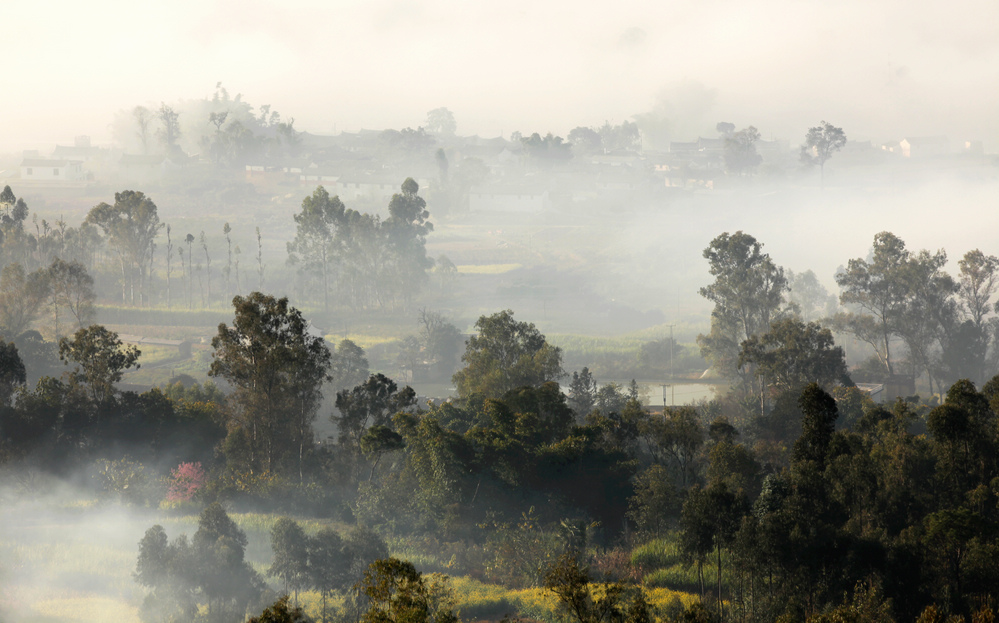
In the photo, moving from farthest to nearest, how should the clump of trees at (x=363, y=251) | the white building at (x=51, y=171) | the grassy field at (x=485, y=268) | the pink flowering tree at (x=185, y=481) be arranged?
the white building at (x=51, y=171) < the grassy field at (x=485, y=268) < the clump of trees at (x=363, y=251) < the pink flowering tree at (x=185, y=481)

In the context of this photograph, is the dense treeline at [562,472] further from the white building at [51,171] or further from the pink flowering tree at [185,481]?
the white building at [51,171]

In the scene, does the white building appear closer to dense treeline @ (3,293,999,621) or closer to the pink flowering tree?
dense treeline @ (3,293,999,621)

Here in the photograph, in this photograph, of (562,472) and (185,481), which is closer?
(562,472)

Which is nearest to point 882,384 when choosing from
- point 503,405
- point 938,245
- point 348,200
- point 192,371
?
point 503,405

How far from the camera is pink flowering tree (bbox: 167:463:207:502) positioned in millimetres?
37281

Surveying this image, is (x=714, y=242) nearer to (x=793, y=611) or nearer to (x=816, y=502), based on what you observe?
(x=816, y=502)

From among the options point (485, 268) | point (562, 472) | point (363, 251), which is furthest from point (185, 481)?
point (485, 268)

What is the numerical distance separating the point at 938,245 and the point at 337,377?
9780 centimetres

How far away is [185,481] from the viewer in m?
38.0

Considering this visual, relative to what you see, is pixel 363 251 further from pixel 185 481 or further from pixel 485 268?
pixel 185 481

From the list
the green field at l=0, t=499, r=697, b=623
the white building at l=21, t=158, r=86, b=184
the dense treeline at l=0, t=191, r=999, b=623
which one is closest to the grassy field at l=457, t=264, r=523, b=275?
the dense treeline at l=0, t=191, r=999, b=623

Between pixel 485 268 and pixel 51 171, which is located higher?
pixel 51 171

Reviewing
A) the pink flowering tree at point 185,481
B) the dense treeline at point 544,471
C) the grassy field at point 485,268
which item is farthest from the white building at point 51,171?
the pink flowering tree at point 185,481

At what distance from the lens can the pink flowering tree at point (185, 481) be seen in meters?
37.3
